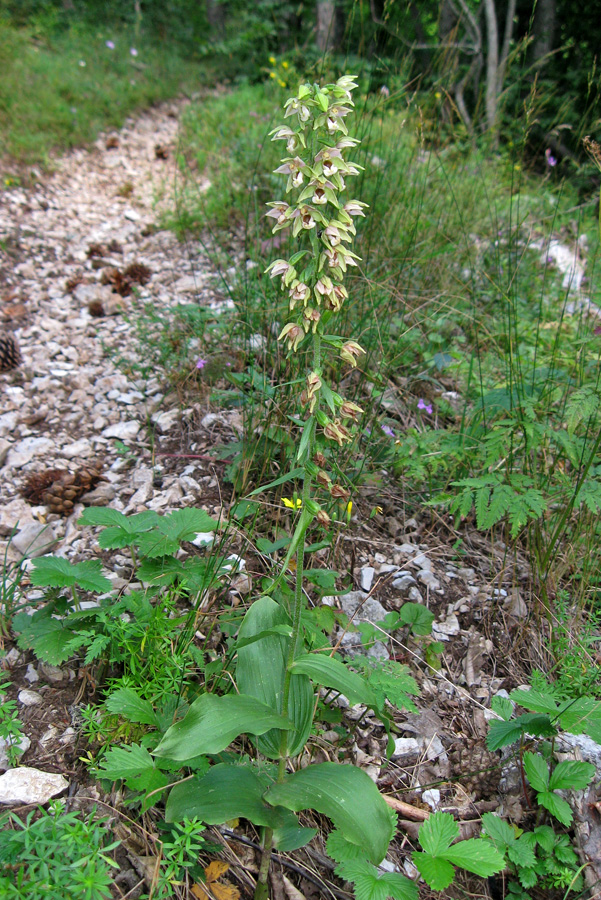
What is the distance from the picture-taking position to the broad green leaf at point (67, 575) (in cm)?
176

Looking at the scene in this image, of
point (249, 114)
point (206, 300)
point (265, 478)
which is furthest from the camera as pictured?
point (249, 114)

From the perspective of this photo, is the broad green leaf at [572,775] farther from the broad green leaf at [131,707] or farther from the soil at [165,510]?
the broad green leaf at [131,707]

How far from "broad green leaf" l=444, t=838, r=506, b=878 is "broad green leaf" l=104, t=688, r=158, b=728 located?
2.86 ft

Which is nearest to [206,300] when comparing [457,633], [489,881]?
[457,633]

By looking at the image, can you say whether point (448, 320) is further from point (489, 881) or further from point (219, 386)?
point (489, 881)

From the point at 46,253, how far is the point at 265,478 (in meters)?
3.74

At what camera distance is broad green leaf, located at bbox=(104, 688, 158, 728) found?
1594 mm

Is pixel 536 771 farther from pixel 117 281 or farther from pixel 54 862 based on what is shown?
pixel 117 281

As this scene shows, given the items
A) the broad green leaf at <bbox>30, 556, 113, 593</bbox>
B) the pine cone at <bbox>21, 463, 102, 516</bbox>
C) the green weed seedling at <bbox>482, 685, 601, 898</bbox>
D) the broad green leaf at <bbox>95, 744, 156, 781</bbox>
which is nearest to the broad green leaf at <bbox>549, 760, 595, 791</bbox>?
the green weed seedling at <bbox>482, 685, 601, 898</bbox>

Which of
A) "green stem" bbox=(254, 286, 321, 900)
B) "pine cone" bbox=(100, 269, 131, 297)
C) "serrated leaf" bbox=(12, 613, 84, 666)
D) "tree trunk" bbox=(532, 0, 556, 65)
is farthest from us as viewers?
"tree trunk" bbox=(532, 0, 556, 65)

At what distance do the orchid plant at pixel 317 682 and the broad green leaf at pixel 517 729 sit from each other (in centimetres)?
46

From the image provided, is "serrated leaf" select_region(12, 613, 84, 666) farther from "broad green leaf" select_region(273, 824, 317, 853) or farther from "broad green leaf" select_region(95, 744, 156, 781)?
"broad green leaf" select_region(273, 824, 317, 853)

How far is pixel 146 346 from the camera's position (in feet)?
12.0

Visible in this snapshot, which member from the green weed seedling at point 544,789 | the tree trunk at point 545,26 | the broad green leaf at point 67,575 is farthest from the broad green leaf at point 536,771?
the tree trunk at point 545,26
